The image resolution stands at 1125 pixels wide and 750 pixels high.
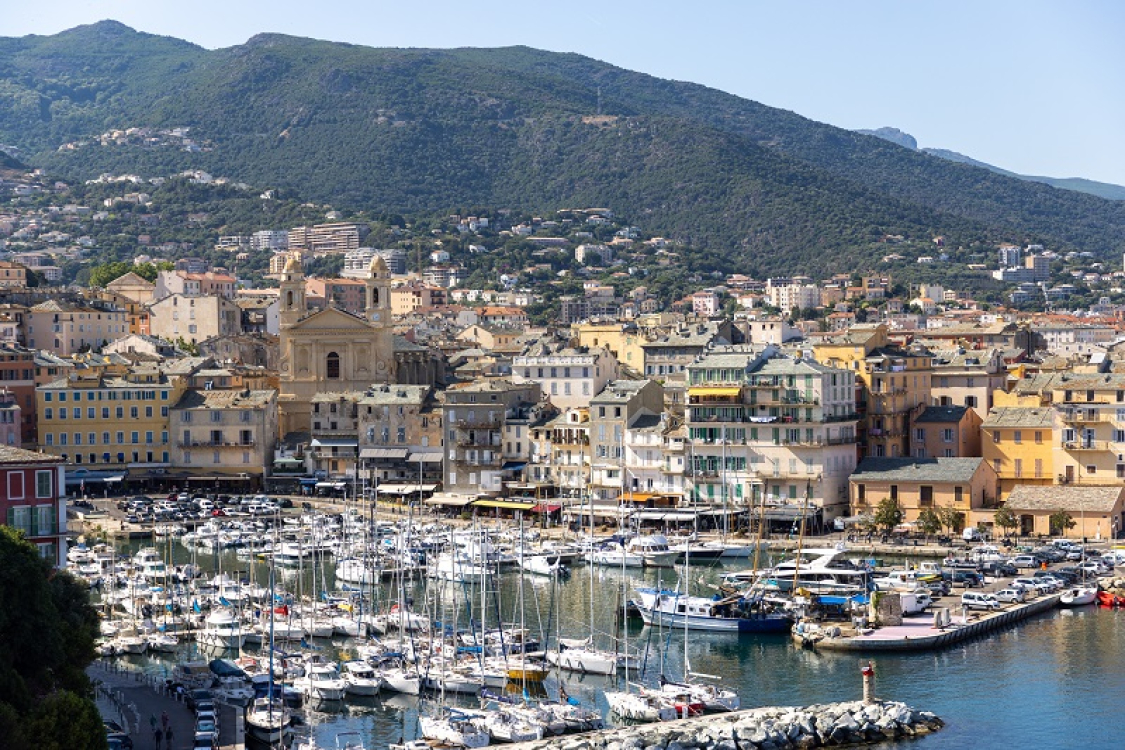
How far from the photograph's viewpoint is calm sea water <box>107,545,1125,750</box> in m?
44.2

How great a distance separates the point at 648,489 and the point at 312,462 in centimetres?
1786

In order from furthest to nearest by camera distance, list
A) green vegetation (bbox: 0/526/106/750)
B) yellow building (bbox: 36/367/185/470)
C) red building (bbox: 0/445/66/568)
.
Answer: yellow building (bbox: 36/367/185/470)
red building (bbox: 0/445/66/568)
green vegetation (bbox: 0/526/106/750)

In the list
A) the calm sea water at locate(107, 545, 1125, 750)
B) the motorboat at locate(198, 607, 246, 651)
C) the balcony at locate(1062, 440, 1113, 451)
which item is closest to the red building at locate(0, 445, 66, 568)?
the calm sea water at locate(107, 545, 1125, 750)

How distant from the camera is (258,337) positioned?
372 feet

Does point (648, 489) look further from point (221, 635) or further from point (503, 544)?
point (221, 635)

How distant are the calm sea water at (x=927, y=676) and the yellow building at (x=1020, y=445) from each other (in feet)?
48.9

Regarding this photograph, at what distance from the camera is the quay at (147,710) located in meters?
40.5

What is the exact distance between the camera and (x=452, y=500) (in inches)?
3204

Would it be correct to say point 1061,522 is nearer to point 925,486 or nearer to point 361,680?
point 925,486

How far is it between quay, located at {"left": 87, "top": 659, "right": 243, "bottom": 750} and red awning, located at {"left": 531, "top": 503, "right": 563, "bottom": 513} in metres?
30.4

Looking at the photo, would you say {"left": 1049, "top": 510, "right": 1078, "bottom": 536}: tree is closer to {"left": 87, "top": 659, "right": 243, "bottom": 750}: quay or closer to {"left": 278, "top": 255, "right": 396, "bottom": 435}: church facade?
{"left": 87, "top": 659, "right": 243, "bottom": 750}: quay

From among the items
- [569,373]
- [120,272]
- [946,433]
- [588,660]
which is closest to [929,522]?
[946,433]

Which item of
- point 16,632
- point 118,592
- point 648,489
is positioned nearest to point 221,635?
point 118,592

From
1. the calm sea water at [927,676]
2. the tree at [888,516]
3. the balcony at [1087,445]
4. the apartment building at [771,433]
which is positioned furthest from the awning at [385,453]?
the balcony at [1087,445]
